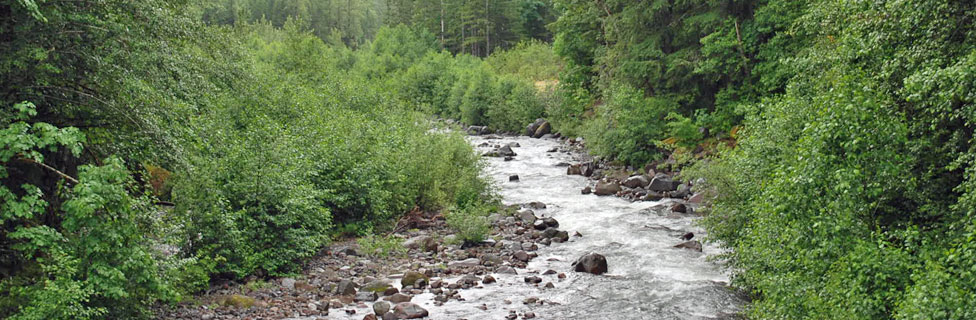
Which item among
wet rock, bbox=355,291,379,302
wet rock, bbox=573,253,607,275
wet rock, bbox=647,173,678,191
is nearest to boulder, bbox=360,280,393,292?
wet rock, bbox=355,291,379,302

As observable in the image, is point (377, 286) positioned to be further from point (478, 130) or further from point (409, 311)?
point (478, 130)

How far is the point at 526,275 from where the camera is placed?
1488cm

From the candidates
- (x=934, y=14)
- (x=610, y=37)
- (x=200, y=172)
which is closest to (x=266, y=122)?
(x=200, y=172)

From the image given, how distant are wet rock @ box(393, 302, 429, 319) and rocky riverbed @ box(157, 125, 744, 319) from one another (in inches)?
0.7

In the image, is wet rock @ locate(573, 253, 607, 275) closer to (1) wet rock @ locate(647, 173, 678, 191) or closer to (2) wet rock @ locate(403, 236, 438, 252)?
(2) wet rock @ locate(403, 236, 438, 252)

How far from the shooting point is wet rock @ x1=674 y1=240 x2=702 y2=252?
16.4 metres

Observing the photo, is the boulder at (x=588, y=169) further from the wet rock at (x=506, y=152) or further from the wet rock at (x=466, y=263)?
the wet rock at (x=466, y=263)

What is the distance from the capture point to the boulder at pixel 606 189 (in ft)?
78.2

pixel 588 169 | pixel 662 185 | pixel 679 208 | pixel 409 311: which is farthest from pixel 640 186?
pixel 409 311

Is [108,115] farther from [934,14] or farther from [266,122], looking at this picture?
[934,14]

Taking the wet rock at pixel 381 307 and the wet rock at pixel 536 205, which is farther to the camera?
the wet rock at pixel 536 205

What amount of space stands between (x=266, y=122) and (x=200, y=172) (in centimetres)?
547

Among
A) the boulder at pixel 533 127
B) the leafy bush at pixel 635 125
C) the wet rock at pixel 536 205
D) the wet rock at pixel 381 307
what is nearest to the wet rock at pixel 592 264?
the wet rock at pixel 381 307

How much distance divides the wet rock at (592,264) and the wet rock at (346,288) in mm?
4879
